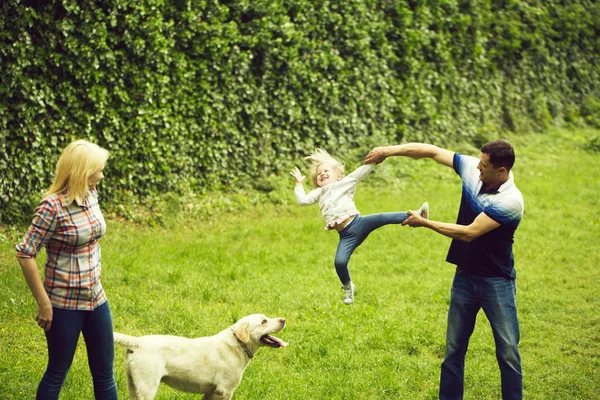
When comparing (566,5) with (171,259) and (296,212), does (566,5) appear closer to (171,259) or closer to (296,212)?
(296,212)

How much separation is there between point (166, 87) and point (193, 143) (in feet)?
3.84

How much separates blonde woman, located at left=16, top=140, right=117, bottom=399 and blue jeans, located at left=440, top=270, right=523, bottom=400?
3.08 m

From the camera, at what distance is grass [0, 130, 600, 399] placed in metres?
7.48

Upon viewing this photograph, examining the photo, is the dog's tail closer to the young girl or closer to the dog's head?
the dog's head

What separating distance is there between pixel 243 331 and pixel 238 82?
26.0ft

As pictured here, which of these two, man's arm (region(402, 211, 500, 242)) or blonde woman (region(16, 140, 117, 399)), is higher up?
blonde woman (region(16, 140, 117, 399))

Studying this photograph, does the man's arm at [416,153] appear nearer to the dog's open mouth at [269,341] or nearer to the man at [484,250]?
the man at [484,250]

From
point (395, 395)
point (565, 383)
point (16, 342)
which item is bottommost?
point (565, 383)

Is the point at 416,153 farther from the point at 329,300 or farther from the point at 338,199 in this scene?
the point at 329,300

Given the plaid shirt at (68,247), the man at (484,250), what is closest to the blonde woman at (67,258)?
the plaid shirt at (68,247)

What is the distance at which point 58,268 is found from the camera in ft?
17.0

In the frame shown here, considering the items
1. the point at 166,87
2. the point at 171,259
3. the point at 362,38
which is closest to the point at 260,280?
the point at 171,259

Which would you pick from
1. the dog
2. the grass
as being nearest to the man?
the grass

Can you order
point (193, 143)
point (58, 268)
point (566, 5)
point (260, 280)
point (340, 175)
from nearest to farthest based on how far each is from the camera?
1. point (58, 268)
2. point (340, 175)
3. point (260, 280)
4. point (193, 143)
5. point (566, 5)
